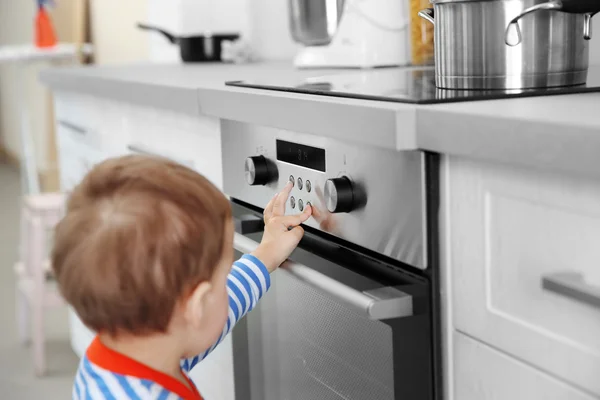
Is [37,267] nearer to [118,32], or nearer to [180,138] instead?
[180,138]

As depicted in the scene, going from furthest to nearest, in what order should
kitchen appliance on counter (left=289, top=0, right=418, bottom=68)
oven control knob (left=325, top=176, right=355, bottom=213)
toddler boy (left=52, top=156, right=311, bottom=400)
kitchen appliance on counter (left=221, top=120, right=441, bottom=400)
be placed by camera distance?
1. kitchen appliance on counter (left=289, top=0, right=418, bottom=68)
2. oven control knob (left=325, top=176, right=355, bottom=213)
3. kitchen appliance on counter (left=221, top=120, right=441, bottom=400)
4. toddler boy (left=52, top=156, right=311, bottom=400)

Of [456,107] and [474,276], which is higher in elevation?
[456,107]

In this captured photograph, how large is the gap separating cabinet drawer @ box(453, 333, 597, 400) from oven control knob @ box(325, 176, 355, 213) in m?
0.21

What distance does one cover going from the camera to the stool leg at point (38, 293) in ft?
8.64

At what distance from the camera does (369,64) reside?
1.73 metres

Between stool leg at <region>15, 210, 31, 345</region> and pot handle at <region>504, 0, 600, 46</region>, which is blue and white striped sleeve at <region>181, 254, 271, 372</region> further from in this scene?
stool leg at <region>15, 210, 31, 345</region>

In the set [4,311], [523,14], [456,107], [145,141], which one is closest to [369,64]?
[145,141]

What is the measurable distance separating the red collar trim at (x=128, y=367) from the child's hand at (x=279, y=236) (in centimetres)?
24

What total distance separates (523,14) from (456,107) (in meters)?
0.18

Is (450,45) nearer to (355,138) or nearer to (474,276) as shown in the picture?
(355,138)

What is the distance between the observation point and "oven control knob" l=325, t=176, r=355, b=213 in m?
1.03

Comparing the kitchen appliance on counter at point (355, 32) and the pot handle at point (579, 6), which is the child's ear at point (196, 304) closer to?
the pot handle at point (579, 6)

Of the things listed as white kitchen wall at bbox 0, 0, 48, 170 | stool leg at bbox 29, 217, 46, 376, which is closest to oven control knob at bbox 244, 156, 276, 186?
stool leg at bbox 29, 217, 46, 376

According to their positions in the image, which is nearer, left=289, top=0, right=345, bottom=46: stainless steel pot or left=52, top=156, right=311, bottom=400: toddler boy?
left=52, top=156, right=311, bottom=400: toddler boy
